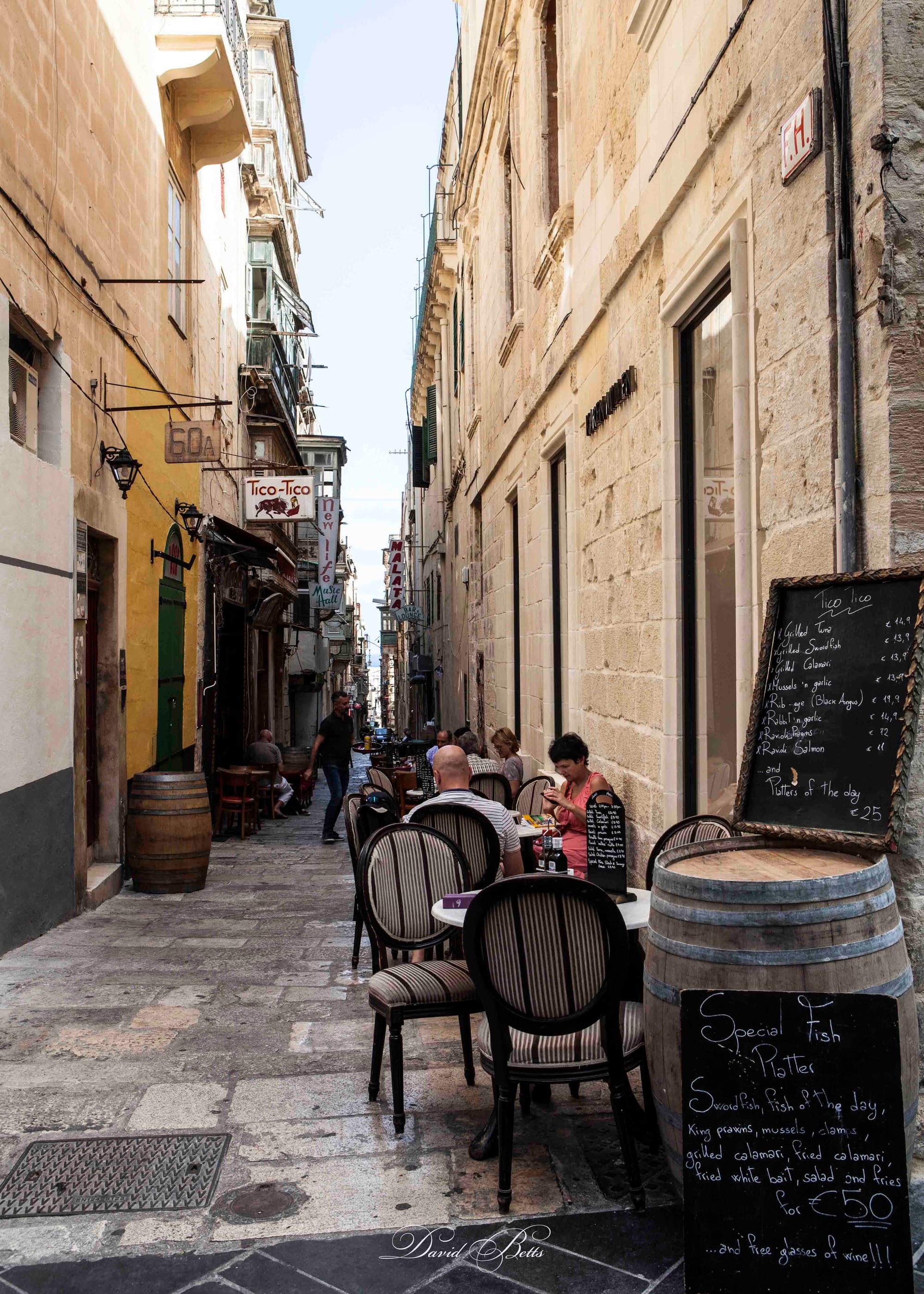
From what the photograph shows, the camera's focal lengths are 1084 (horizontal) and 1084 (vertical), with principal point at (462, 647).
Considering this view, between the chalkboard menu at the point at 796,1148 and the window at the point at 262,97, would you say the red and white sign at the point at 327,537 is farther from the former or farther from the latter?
the chalkboard menu at the point at 796,1148

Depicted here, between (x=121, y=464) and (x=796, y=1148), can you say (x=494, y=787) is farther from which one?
(x=796, y=1148)

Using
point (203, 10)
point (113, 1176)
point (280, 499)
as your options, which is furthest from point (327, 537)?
point (113, 1176)

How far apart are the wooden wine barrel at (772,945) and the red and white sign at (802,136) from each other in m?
2.27

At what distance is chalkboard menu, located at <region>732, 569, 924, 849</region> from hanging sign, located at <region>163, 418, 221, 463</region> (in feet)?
24.8

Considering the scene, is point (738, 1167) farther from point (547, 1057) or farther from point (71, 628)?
point (71, 628)

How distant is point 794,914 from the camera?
267cm

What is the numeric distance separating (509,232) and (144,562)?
5.47m

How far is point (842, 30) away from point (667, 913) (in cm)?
272

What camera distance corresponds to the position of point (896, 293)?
3127 mm

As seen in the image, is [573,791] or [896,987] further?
[573,791]

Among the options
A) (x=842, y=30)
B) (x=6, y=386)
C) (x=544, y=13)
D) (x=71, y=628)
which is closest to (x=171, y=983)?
(x=71, y=628)

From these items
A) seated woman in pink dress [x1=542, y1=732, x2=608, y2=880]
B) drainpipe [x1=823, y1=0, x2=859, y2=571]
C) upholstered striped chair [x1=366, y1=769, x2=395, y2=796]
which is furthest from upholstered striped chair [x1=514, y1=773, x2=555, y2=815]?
drainpipe [x1=823, y1=0, x2=859, y2=571]

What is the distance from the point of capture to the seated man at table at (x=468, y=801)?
5.34m

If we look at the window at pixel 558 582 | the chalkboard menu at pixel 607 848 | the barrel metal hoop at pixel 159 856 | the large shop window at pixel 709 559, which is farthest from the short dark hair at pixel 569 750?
the barrel metal hoop at pixel 159 856
